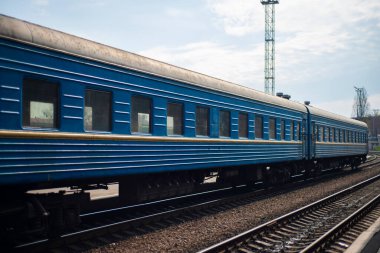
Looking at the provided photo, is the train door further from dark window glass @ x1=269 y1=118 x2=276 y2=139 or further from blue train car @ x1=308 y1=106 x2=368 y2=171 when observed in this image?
dark window glass @ x1=269 y1=118 x2=276 y2=139

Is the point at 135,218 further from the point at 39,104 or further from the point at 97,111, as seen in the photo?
the point at 39,104

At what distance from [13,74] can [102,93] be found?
2.06 meters

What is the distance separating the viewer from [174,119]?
10023 mm

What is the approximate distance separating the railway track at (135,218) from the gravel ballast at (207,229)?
0.33 meters

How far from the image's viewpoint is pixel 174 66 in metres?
10.3

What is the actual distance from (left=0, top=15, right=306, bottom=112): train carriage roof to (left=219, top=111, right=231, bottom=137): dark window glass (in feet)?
2.45

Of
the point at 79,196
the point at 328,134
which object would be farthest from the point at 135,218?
the point at 328,134

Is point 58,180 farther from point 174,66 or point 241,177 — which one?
point 241,177

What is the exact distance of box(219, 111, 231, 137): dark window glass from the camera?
39.0 feet

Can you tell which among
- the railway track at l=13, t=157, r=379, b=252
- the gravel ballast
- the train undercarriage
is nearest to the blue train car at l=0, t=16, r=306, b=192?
the train undercarriage

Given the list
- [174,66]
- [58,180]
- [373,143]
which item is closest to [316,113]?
[174,66]

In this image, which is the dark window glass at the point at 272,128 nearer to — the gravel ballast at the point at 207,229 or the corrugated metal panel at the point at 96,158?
the gravel ballast at the point at 207,229

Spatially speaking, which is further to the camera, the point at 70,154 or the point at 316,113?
the point at 316,113

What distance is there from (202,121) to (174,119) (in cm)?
133
